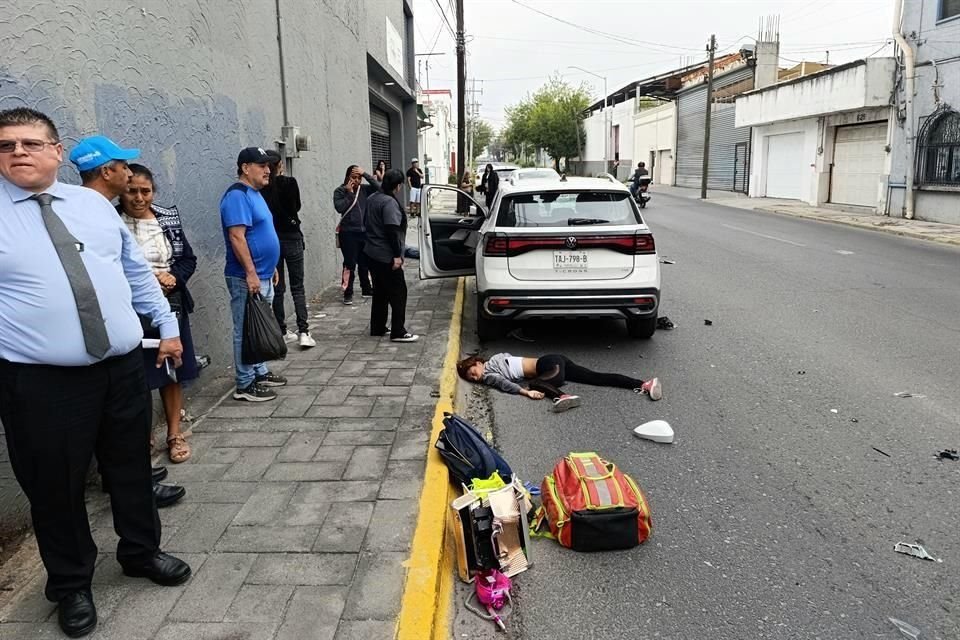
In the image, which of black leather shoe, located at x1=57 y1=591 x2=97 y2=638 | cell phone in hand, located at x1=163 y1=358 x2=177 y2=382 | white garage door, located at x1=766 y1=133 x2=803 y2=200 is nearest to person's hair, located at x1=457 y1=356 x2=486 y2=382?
cell phone in hand, located at x1=163 y1=358 x2=177 y2=382

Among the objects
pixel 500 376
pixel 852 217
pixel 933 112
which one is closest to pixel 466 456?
pixel 500 376

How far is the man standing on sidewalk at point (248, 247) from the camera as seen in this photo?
510 cm

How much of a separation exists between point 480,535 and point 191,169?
397cm

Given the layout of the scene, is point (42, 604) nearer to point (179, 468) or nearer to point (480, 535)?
point (179, 468)

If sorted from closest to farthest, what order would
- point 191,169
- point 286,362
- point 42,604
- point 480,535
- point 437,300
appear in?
point 42,604
point 480,535
point 191,169
point 286,362
point 437,300

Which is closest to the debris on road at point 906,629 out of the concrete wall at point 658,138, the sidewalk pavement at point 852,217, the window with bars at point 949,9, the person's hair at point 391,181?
the person's hair at point 391,181

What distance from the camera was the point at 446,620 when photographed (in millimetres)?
3061

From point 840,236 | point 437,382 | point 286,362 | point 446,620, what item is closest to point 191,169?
point 286,362

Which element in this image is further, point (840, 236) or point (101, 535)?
point (840, 236)

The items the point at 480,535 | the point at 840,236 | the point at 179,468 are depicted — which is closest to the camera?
the point at 480,535

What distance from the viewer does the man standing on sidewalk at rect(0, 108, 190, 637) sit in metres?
2.54

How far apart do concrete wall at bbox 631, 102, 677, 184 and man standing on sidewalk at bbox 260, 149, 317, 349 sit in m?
40.2

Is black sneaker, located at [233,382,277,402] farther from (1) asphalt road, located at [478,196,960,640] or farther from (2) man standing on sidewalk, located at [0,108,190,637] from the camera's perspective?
(2) man standing on sidewalk, located at [0,108,190,637]

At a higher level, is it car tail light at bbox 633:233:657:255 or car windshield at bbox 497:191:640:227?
car windshield at bbox 497:191:640:227
